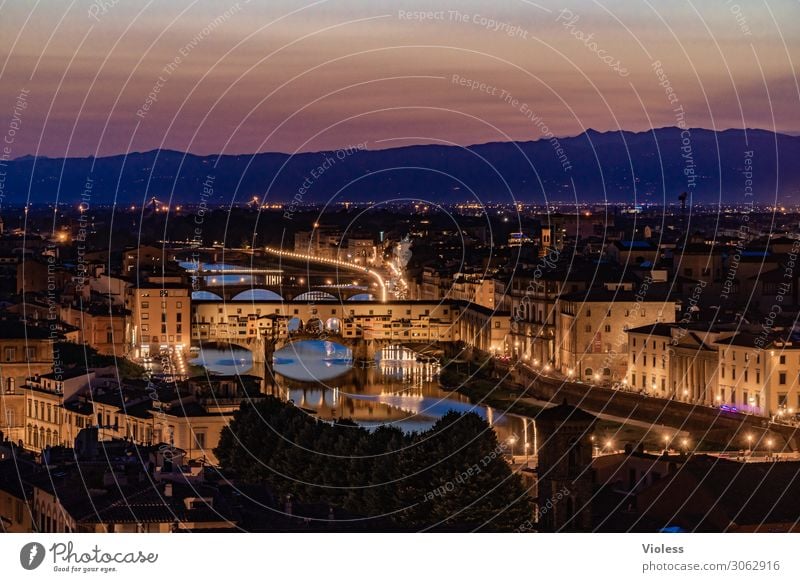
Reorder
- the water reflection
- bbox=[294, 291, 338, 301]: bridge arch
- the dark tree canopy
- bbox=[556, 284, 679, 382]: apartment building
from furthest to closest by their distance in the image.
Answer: bbox=[294, 291, 338, 301]: bridge arch, the water reflection, bbox=[556, 284, 679, 382]: apartment building, the dark tree canopy

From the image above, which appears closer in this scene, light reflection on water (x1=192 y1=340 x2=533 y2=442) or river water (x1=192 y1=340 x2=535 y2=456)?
river water (x1=192 y1=340 x2=535 y2=456)

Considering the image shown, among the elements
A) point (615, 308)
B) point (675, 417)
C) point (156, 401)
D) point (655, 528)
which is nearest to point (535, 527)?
point (655, 528)

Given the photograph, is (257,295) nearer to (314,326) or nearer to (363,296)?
(363,296)

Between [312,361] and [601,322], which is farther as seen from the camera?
[312,361]

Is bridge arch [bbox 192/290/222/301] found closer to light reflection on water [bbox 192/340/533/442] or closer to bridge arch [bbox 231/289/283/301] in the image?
bridge arch [bbox 231/289/283/301]

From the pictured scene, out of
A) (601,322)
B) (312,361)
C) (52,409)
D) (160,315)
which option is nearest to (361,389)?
(601,322)

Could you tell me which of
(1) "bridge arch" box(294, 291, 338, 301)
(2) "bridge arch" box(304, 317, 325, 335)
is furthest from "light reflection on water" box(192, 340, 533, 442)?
(1) "bridge arch" box(294, 291, 338, 301)

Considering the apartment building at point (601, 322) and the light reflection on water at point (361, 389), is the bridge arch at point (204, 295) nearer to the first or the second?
the light reflection on water at point (361, 389)
